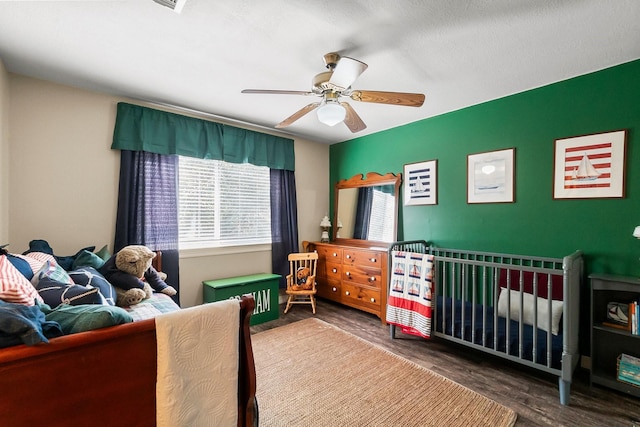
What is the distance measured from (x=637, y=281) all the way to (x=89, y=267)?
3794 mm

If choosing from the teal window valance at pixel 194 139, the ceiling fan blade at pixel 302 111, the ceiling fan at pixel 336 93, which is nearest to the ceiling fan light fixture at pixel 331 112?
the ceiling fan at pixel 336 93

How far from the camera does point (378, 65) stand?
210 centimetres

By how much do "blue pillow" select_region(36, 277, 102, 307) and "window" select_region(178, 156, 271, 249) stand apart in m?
1.70

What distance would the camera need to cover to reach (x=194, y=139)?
3.09 m

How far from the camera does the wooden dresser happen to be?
10.5ft

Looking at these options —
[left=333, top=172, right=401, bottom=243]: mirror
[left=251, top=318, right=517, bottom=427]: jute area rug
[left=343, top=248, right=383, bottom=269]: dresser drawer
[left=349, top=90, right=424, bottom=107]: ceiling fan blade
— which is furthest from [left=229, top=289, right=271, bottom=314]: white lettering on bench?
[left=349, top=90, right=424, bottom=107]: ceiling fan blade

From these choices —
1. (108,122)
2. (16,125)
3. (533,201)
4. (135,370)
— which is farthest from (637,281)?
(16,125)

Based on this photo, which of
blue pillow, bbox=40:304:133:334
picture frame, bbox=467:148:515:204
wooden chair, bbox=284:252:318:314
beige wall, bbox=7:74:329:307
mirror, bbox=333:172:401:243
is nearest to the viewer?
blue pillow, bbox=40:304:133:334

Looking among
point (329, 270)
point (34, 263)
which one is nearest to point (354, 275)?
point (329, 270)

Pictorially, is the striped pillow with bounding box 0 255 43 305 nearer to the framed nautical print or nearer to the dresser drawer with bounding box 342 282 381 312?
the dresser drawer with bounding box 342 282 381 312

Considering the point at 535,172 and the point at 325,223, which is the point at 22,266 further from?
the point at 535,172

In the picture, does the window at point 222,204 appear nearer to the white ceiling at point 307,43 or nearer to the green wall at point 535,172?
the white ceiling at point 307,43

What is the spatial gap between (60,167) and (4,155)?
0.35 metres

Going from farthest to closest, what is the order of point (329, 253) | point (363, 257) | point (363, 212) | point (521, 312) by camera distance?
point (363, 212) → point (329, 253) → point (363, 257) → point (521, 312)
